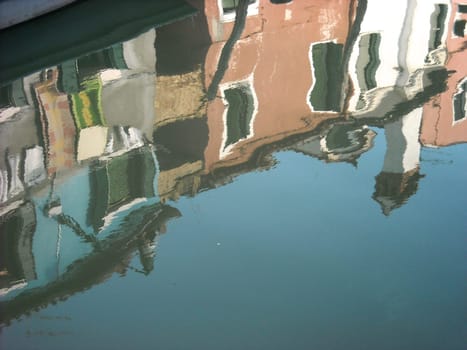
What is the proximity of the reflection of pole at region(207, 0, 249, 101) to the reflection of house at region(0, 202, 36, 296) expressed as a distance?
1289mm

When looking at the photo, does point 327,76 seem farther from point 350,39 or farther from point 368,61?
point 350,39

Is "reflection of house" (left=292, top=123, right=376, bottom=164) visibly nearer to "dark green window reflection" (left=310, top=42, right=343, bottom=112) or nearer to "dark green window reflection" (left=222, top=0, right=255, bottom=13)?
"dark green window reflection" (left=310, top=42, right=343, bottom=112)

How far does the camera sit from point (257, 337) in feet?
7.14

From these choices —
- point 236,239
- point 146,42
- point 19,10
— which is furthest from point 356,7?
point 236,239

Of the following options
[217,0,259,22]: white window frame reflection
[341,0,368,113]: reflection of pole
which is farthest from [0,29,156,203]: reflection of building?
[341,0,368,113]: reflection of pole

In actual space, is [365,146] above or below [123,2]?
below

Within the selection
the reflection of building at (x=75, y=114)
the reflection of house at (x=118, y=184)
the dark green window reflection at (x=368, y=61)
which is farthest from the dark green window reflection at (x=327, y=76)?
the reflection of house at (x=118, y=184)

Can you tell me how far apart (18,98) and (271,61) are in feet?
4.98

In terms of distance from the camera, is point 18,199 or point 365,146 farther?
point 365,146

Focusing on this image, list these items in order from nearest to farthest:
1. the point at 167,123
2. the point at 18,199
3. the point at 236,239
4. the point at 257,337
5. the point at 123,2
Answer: the point at 257,337 → the point at 236,239 → the point at 18,199 → the point at 167,123 → the point at 123,2

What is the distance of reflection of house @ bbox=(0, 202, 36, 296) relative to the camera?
2.50 meters

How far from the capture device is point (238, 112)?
141 inches

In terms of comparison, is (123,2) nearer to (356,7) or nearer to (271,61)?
(271,61)

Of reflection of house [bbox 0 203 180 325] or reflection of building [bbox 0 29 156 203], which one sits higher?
reflection of building [bbox 0 29 156 203]
